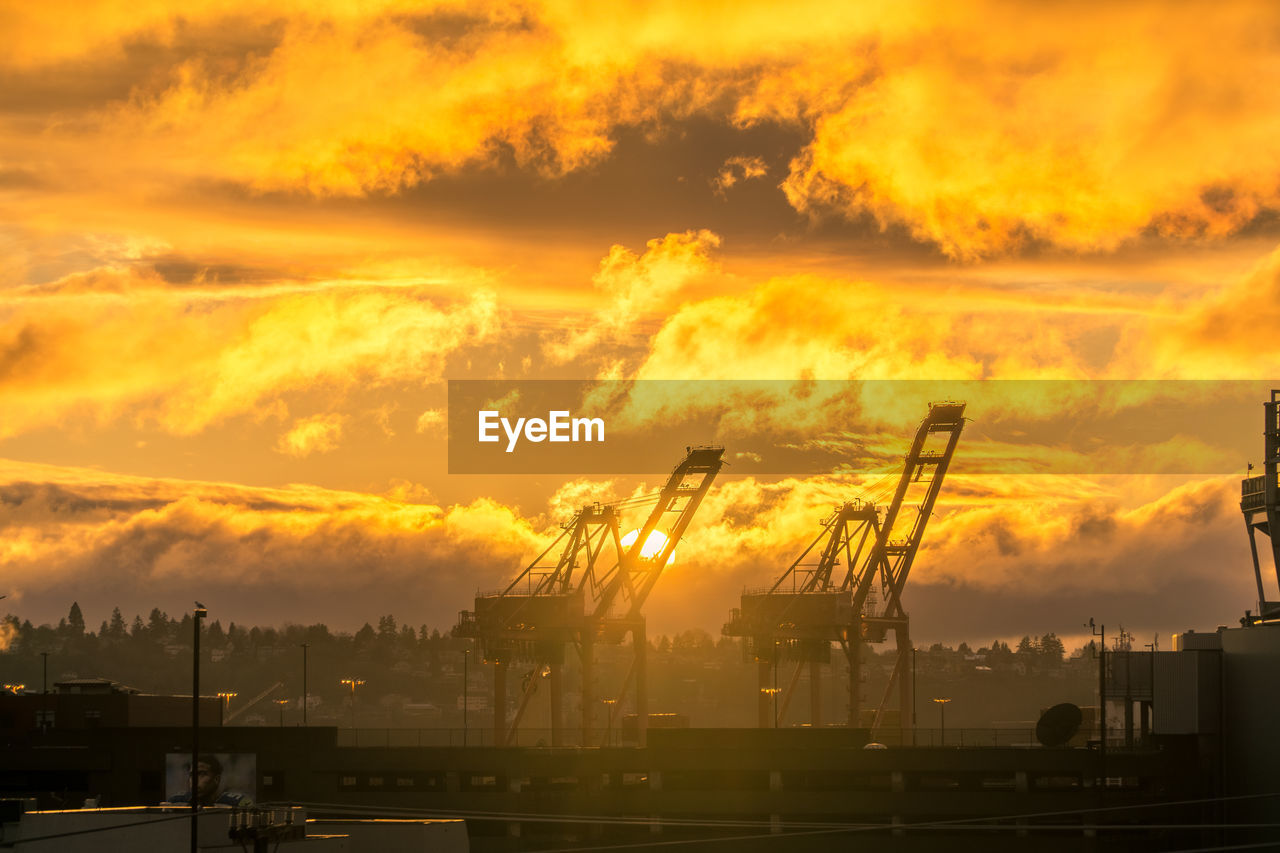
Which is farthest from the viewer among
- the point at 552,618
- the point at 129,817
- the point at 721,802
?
the point at 552,618

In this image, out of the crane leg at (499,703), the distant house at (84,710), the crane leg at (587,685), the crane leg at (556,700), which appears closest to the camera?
the distant house at (84,710)

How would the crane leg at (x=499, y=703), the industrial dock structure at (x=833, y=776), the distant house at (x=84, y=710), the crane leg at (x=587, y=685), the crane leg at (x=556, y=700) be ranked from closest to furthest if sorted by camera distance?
the industrial dock structure at (x=833, y=776) → the distant house at (x=84, y=710) → the crane leg at (x=556, y=700) → the crane leg at (x=587, y=685) → the crane leg at (x=499, y=703)

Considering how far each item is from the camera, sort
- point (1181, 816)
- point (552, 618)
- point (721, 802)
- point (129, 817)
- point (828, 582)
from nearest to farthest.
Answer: point (129, 817), point (1181, 816), point (721, 802), point (552, 618), point (828, 582)

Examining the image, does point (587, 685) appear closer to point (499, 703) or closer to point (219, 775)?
point (499, 703)

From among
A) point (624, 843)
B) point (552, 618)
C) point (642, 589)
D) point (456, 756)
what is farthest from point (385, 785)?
point (642, 589)

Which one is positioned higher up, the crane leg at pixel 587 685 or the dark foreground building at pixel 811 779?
the crane leg at pixel 587 685

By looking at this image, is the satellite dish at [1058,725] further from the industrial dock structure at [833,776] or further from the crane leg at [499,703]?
the crane leg at [499,703]

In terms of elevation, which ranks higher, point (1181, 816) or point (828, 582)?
point (828, 582)

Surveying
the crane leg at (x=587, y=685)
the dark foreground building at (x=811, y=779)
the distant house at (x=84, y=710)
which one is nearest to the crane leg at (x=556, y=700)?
the crane leg at (x=587, y=685)

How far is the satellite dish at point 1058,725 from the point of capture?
108312 millimetres

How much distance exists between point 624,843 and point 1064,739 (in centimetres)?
2963

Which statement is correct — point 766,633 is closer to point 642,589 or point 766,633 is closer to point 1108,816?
point 642,589

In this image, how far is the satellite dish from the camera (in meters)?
108

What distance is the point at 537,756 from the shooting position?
11294cm
